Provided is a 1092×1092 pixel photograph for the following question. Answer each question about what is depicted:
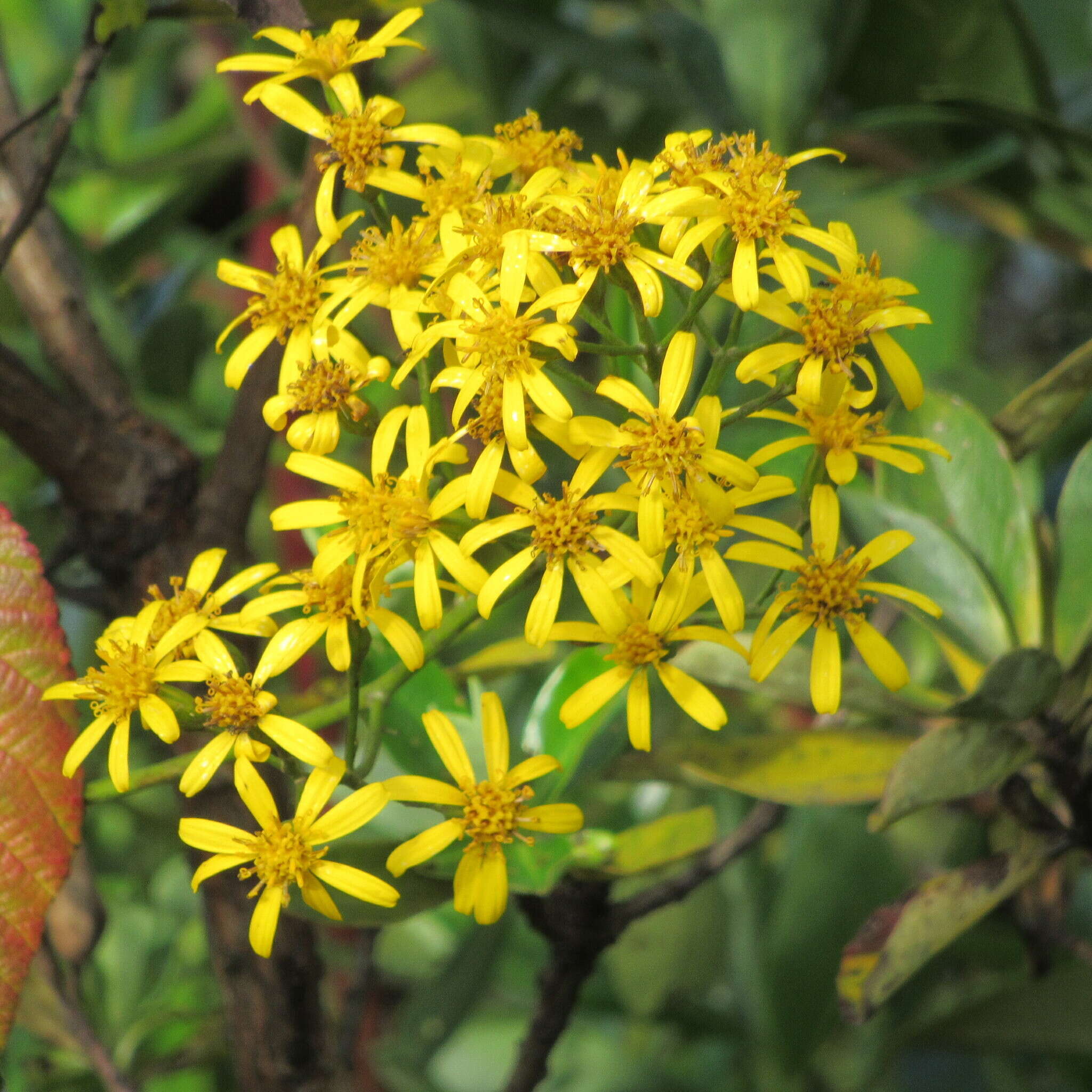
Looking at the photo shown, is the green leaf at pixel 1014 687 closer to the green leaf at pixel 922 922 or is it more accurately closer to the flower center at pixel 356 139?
the green leaf at pixel 922 922

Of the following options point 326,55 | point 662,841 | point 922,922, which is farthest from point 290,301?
point 922,922

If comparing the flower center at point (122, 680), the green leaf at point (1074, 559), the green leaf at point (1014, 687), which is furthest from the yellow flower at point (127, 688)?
the green leaf at point (1074, 559)

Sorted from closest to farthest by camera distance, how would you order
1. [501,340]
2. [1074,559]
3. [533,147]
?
[501,340], [533,147], [1074,559]

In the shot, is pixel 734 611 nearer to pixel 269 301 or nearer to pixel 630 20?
pixel 269 301

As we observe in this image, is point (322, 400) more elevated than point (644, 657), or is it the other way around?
point (322, 400)

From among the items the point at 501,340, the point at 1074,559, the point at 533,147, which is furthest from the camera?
the point at 1074,559

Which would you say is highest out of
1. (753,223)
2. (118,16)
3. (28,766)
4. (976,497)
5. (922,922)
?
(118,16)

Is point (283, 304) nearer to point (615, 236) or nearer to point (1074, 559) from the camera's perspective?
point (615, 236)
